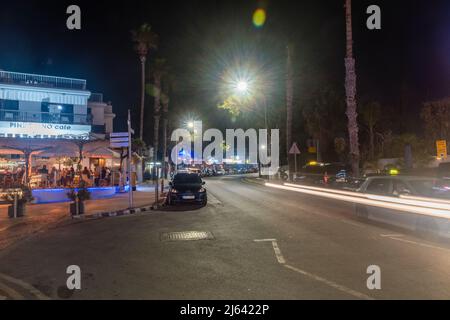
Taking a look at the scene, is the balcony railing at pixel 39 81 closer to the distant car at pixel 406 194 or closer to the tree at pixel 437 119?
the distant car at pixel 406 194

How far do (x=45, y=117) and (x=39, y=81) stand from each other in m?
3.33

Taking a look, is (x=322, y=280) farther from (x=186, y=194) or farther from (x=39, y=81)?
(x=39, y=81)

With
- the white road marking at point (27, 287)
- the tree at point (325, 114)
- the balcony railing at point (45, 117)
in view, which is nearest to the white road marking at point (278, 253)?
the white road marking at point (27, 287)

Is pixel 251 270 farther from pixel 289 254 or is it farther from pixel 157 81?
pixel 157 81

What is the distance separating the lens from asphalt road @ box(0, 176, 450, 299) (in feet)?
20.4

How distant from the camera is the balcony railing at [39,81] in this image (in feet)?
102

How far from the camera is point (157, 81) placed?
42719 millimetres

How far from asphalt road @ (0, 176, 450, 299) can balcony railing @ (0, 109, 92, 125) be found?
65.1 feet

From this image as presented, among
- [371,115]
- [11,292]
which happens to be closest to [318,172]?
[371,115]

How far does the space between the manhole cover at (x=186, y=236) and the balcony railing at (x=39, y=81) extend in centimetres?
2451

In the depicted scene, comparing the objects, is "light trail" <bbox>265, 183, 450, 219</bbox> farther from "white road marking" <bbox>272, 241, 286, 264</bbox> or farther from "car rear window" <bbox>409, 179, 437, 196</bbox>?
"white road marking" <bbox>272, 241, 286, 264</bbox>

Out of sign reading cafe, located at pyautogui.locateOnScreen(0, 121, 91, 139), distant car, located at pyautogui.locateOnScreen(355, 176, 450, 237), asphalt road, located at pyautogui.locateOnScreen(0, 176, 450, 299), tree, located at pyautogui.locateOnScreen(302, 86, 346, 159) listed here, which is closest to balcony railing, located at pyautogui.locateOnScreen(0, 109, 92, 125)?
sign reading cafe, located at pyautogui.locateOnScreen(0, 121, 91, 139)
